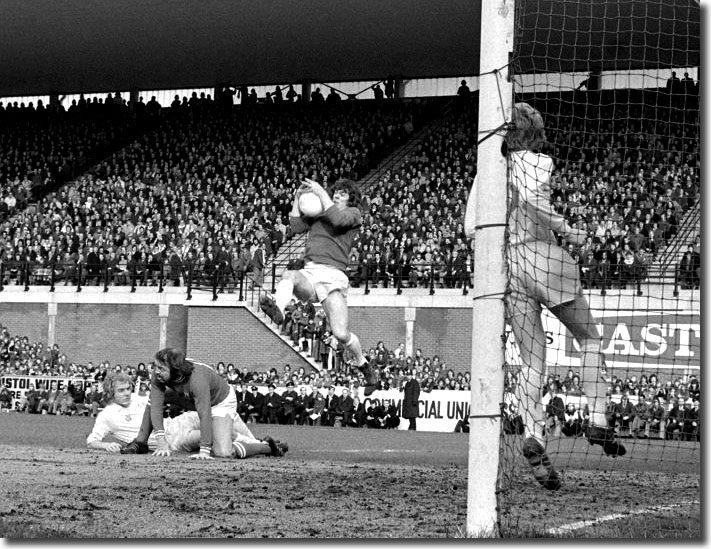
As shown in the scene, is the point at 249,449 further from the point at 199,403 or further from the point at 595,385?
the point at 595,385

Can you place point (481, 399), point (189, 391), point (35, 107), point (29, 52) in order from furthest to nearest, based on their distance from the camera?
point (35, 107), point (29, 52), point (189, 391), point (481, 399)

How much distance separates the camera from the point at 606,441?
26.1ft

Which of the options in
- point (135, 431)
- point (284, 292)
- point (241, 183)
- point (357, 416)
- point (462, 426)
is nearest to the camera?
point (284, 292)

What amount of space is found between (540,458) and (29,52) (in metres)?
35.6

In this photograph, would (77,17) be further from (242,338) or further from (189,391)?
(189,391)

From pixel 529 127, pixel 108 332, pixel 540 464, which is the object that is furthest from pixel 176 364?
pixel 108 332

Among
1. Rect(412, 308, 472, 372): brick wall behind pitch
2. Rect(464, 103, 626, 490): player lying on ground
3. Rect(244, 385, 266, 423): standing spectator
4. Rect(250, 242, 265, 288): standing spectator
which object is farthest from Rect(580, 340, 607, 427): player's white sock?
Rect(250, 242, 265, 288): standing spectator

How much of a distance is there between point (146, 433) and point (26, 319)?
25.1 m

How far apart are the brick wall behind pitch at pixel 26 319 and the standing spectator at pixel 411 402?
1425 cm

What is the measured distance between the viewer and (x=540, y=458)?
25.9 feet

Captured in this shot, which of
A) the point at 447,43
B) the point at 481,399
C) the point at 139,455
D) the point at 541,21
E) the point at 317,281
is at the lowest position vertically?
the point at 139,455

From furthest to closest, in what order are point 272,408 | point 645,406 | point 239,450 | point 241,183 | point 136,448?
point 241,183, point 272,408, point 645,406, point 136,448, point 239,450

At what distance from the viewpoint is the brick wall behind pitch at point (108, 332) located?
115 ft

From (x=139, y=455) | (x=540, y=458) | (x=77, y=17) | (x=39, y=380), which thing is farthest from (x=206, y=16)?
(x=540, y=458)
